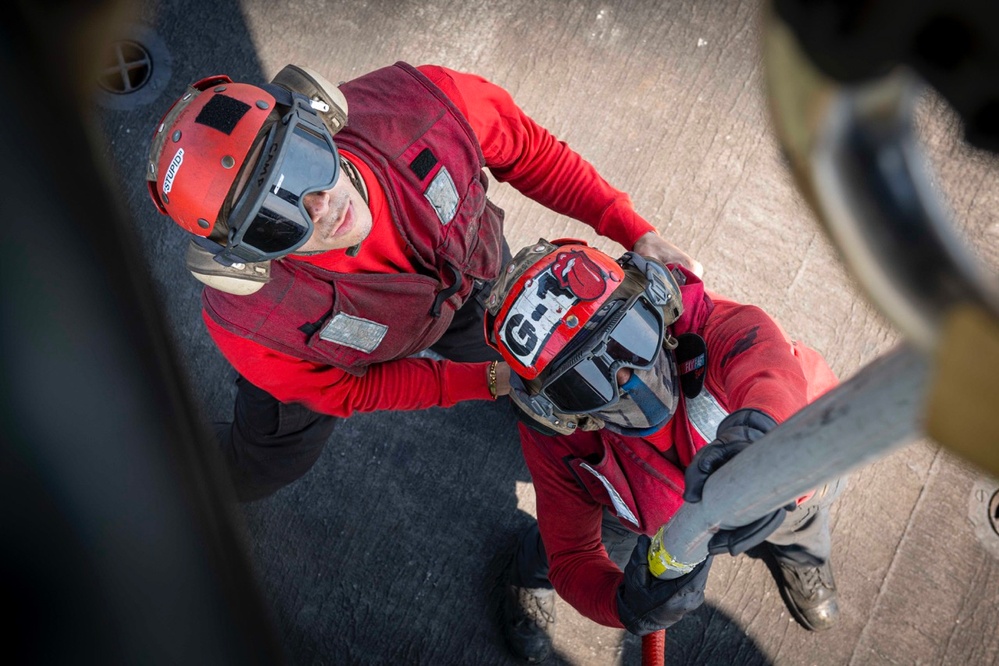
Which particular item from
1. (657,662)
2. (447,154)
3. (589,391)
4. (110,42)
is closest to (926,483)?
(657,662)

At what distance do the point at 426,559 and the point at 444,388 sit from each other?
1210 mm

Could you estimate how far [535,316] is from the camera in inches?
91.4

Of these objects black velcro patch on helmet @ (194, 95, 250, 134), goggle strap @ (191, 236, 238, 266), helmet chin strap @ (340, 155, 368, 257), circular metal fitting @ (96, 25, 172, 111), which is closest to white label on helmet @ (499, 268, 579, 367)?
helmet chin strap @ (340, 155, 368, 257)

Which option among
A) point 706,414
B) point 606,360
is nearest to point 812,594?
point 706,414

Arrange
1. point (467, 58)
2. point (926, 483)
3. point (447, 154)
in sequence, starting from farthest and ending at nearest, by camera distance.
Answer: point (467, 58) → point (926, 483) → point (447, 154)

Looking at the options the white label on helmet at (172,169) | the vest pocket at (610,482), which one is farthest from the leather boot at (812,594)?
the white label on helmet at (172,169)

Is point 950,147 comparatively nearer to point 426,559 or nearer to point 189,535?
point 426,559

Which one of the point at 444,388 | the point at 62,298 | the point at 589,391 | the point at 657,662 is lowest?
the point at 657,662

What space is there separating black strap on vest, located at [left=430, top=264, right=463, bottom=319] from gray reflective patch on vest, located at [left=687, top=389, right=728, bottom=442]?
1083 mm

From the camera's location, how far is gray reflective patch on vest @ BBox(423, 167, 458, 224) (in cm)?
281

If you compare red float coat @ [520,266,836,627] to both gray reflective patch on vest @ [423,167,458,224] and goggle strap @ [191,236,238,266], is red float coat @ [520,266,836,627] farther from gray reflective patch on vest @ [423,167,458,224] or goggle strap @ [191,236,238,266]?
goggle strap @ [191,236,238,266]

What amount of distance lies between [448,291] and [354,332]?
1.48ft

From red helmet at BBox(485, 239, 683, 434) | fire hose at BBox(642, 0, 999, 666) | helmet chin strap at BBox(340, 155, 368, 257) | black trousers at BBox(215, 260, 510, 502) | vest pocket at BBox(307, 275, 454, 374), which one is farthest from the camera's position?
black trousers at BBox(215, 260, 510, 502)

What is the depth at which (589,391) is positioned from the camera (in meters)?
2.30
